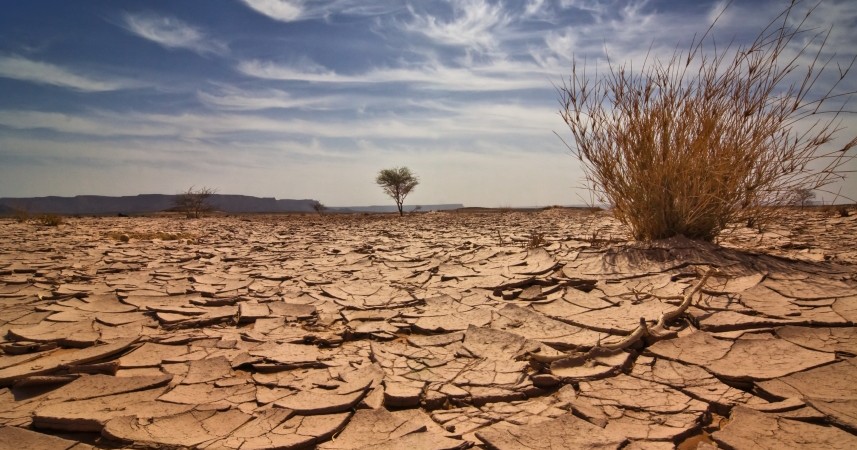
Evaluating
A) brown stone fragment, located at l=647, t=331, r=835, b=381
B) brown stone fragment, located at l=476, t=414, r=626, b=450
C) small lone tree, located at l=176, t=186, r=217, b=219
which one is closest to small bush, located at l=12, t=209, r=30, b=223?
small lone tree, located at l=176, t=186, r=217, b=219

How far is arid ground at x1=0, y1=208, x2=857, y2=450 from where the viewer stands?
1295 millimetres

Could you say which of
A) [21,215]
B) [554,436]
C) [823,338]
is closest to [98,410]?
[554,436]

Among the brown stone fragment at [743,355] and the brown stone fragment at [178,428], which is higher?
the brown stone fragment at [743,355]

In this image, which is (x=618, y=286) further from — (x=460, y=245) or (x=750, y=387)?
(x=460, y=245)

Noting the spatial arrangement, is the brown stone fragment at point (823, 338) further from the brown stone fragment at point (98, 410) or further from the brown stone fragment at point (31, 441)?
the brown stone fragment at point (31, 441)

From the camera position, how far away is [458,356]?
1.91 m

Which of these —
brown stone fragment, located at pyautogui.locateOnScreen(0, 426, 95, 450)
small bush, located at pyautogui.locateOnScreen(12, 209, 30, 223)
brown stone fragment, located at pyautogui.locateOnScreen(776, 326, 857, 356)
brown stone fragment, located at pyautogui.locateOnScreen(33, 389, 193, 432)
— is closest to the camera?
brown stone fragment, located at pyautogui.locateOnScreen(0, 426, 95, 450)

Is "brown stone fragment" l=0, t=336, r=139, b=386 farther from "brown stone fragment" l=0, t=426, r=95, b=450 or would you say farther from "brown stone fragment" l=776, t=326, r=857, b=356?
"brown stone fragment" l=776, t=326, r=857, b=356

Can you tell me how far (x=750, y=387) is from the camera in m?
1.45

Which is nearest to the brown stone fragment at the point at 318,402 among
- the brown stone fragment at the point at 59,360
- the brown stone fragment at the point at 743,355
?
the brown stone fragment at the point at 59,360

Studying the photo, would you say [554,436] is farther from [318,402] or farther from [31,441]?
[31,441]

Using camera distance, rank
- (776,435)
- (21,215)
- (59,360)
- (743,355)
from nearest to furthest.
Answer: (776,435), (743,355), (59,360), (21,215)

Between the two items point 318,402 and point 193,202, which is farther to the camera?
point 193,202

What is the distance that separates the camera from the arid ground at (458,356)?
1295 mm
